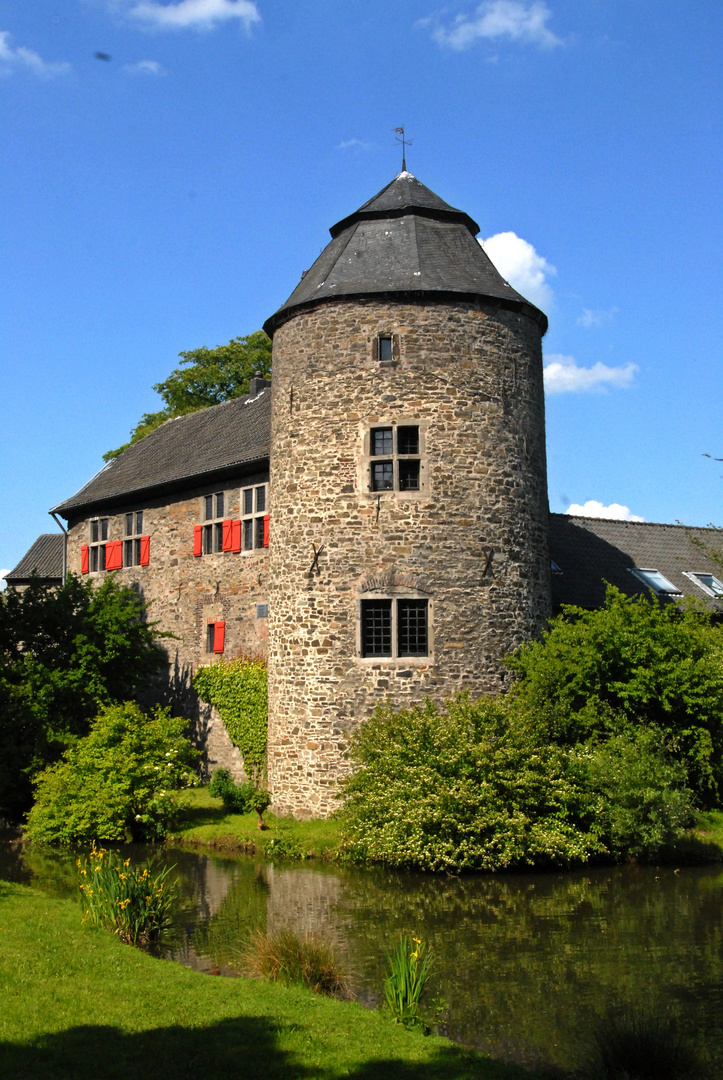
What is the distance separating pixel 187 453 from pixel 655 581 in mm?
12436

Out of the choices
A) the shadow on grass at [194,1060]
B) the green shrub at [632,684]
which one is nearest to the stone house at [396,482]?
the green shrub at [632,684]

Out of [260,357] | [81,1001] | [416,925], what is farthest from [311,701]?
[260,357]

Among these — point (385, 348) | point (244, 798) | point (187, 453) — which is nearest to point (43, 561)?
point (187, 453)

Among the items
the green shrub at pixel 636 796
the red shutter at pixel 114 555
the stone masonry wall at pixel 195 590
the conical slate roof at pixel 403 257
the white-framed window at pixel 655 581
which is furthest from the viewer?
the red shutter at pixel 114 555

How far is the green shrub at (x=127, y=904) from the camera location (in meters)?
10.3

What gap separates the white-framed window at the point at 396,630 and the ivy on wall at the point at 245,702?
160 inches

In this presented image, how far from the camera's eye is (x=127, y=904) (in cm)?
1030

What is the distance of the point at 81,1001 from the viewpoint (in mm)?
7570

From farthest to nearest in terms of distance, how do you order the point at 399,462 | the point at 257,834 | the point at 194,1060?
the point at 399,462, the point at 257,834, the point at 194,1060

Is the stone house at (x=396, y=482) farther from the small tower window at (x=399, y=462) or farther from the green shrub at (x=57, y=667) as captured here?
the green shrub at (x=57, y=667)

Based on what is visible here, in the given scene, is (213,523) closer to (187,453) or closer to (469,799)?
(187,453)

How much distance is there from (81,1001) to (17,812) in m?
13.0

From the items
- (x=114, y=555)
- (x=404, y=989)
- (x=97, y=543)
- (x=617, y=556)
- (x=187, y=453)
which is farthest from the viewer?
(x=97, y=543)

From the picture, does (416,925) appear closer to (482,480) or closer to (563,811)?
(563,811)
